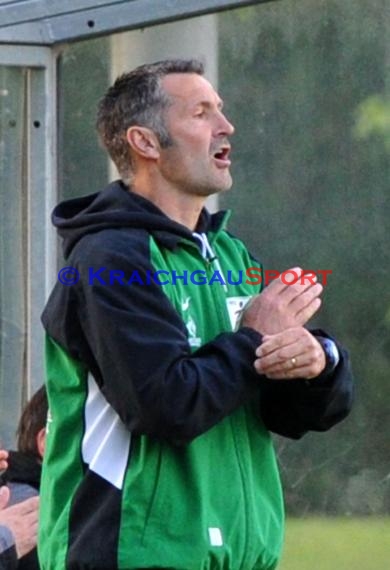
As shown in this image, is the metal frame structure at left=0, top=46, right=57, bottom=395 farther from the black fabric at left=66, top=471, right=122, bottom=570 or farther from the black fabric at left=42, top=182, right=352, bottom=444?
the black fabric at left=66, top=471, right=122, bottom=570

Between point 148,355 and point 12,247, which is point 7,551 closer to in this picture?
point 148,355

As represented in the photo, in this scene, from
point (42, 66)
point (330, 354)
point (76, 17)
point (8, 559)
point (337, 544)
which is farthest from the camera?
point (42, 66)

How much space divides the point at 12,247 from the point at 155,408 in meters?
2.35

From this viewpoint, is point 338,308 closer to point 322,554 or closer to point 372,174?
point 372,174

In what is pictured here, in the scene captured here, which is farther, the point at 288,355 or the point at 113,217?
the point at 113,217

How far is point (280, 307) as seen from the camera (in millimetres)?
3762

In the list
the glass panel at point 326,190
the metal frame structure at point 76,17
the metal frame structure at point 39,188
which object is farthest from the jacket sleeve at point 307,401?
the metal frame structure at point 39,188

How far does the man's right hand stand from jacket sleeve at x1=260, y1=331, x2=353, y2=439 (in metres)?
0.13

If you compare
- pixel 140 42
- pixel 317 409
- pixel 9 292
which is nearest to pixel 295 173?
pixel 140 42

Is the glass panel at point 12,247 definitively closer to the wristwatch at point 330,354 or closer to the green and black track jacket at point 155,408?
the green and black track jacket at point 155,408

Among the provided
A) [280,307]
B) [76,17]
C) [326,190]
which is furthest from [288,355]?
[76,17]

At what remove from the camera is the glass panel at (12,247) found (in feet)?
19.0

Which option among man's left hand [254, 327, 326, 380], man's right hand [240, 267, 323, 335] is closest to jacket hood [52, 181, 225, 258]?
man's right hand [240, 267, 323, 335]

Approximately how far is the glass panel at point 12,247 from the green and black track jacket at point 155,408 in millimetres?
1917
